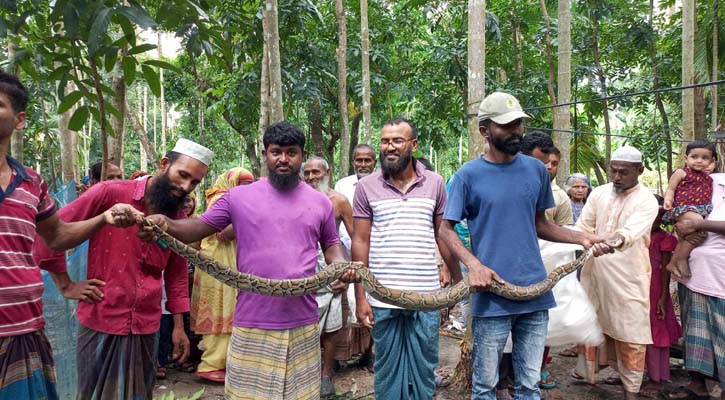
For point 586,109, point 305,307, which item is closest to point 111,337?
point 305,307

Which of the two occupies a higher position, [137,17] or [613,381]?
[137,17]

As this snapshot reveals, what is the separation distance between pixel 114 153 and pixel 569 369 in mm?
5810

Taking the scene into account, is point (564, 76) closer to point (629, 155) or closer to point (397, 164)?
point (629, 155)

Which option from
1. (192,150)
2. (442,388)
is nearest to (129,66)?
(192,150)

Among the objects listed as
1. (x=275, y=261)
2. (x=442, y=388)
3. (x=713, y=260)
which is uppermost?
(x=275, y=261)

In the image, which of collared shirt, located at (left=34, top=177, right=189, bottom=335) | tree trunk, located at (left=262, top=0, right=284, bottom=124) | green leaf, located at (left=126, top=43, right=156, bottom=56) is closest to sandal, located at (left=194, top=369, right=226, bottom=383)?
collared shirt, located at (left=34, top=177, right=189, bottom=335)

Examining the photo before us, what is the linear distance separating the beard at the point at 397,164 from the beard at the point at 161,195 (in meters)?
1.41

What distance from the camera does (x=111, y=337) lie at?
2.83 m

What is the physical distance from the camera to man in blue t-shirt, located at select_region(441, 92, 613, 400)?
322 cm

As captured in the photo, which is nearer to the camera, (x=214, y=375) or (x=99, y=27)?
(x=99, y=27)

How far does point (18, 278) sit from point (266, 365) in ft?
4.51

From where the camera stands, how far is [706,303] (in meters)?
4.53

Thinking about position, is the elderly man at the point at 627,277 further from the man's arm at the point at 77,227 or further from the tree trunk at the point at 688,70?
the tree trunk at the point at 688,70

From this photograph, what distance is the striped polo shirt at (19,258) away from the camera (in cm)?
208
